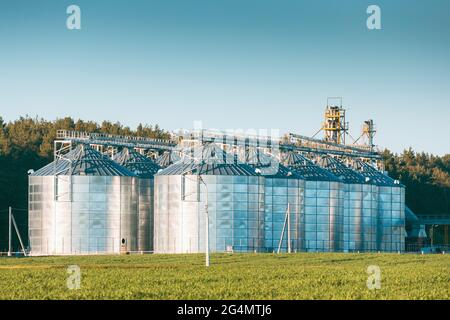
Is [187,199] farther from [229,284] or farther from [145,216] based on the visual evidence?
[229,284]

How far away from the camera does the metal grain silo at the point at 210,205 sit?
422ft

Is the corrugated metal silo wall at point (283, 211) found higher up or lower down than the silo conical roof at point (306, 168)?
lower down

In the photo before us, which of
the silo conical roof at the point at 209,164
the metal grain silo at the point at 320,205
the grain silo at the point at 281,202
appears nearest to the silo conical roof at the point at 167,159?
the grain silo at the point at 281,202

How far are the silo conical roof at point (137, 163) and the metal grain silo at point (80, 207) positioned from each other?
7.49 meters

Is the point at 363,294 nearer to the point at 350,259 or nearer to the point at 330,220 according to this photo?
the point at 350,259

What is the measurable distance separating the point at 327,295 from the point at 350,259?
4870 cm

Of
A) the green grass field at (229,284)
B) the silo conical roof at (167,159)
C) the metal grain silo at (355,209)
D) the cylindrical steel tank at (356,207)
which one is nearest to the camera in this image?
the green grass field at (229,284)

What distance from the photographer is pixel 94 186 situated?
132875mm

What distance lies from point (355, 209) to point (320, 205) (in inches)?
432

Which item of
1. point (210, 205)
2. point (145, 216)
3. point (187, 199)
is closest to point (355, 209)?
point (145, 216)

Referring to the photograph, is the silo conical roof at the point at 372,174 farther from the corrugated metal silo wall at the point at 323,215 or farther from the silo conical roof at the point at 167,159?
the silo conical roof at the point at 167,159

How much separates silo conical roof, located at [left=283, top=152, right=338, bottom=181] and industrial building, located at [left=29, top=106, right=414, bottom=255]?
0.54 ft

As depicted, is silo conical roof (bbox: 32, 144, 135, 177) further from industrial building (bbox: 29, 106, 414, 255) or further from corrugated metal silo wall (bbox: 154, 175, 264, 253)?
corrugated metal silo wall (bbox: 154, 175, 264, 253)

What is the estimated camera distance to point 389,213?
536 ft
